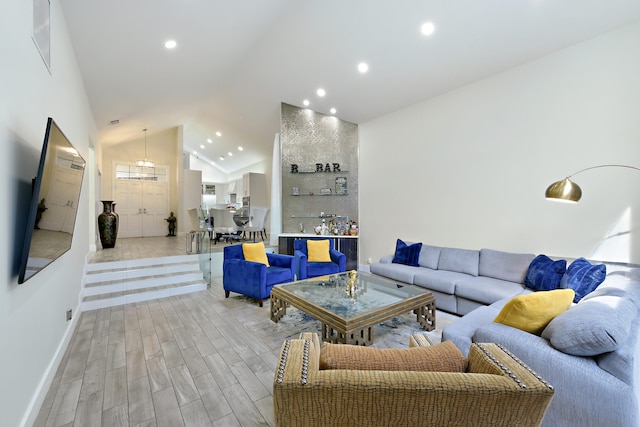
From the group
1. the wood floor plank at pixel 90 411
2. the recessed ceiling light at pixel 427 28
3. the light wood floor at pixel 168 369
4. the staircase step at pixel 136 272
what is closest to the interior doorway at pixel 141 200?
the staircase step at pixel 136 272

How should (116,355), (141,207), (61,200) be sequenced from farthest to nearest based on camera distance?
(141,207) < (116,355) < (61,200)

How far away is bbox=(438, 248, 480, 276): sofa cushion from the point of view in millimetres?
3631

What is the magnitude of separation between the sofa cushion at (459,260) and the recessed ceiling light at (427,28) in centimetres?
285

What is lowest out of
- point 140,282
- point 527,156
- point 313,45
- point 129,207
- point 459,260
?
point 140,282

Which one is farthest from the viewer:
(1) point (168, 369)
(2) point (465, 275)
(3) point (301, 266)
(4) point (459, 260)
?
(3) point (301, 266)

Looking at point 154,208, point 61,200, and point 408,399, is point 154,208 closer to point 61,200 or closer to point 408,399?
point 61,200

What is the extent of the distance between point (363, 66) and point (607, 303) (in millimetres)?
3780

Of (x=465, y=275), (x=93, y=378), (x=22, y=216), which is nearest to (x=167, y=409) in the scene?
(x=93, y=378)

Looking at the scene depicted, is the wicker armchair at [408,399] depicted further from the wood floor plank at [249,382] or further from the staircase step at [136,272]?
the staircase step at [136,272]

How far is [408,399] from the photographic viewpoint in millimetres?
773

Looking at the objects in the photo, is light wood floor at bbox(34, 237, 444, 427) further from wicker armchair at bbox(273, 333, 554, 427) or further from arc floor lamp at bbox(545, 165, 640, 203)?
arc floor lamp at bbox(545, 165, 640, 203)

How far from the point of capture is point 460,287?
3207 millimetres

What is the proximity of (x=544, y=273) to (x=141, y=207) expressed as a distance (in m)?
9.70

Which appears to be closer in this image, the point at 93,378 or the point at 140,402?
the point at 140,402
